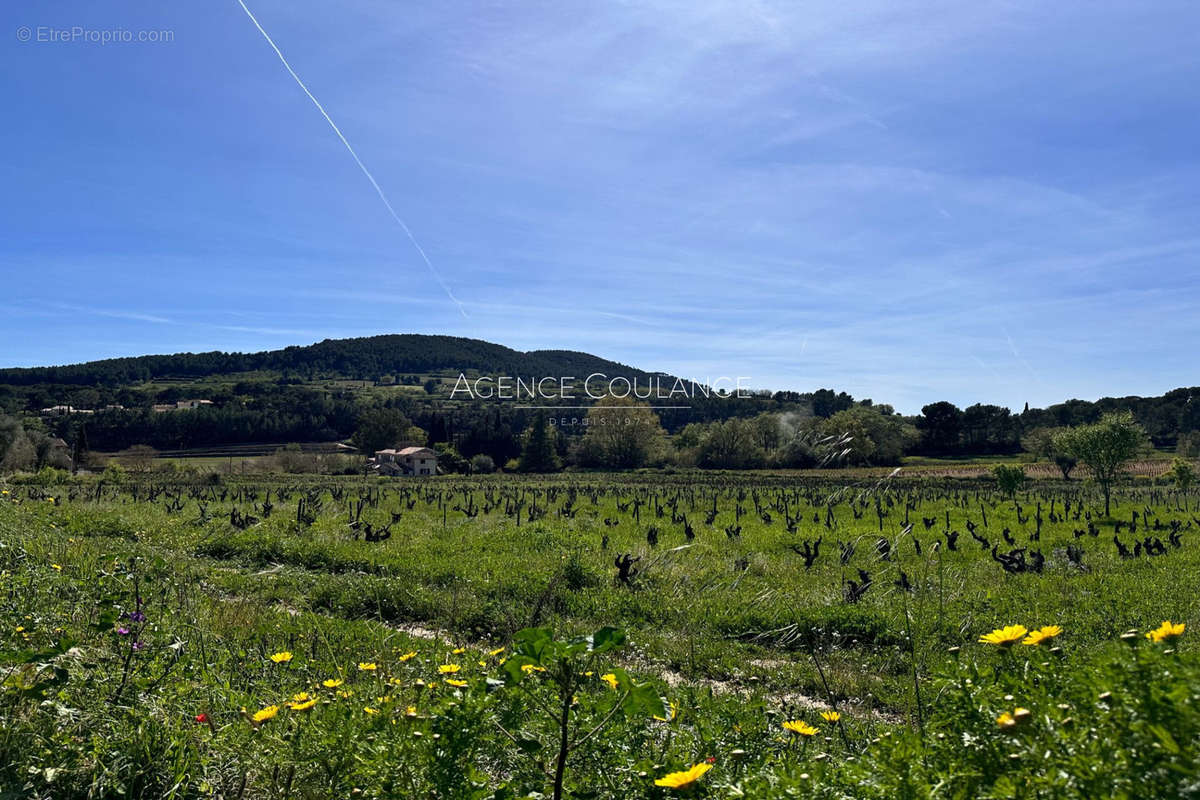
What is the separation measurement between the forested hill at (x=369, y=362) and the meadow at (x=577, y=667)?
158612 mm

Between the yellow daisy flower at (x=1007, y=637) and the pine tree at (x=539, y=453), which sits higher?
the yellow daisy flower at (x=1007, y=637)

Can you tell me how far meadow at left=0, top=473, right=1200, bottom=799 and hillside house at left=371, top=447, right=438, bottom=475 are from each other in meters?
52.2

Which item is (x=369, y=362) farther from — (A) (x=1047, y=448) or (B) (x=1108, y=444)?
(B) (x=1108, y=444)

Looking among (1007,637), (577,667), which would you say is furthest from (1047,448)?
(577,667)

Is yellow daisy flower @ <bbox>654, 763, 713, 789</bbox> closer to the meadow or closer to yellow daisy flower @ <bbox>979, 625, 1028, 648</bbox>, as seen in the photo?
the meadow

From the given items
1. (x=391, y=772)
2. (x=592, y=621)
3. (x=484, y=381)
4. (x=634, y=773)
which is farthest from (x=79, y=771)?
(x=484, y=381)

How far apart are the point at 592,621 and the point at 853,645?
10.3 feet

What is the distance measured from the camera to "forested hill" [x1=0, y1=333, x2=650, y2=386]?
157 m

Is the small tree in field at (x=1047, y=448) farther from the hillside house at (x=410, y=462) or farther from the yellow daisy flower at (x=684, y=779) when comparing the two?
the yellow daisy flower at (x=684, y=779)

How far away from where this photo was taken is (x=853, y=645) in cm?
797

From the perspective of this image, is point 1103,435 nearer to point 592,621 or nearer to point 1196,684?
point 592,621

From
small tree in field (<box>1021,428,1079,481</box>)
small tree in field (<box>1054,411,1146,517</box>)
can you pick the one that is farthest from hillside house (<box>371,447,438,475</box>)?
small tree in field (<box>1054,411,1146,517</box>)

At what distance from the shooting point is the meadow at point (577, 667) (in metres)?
1.62

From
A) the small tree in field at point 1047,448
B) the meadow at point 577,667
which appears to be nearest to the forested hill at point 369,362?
the small tree in field at point 1047,448
